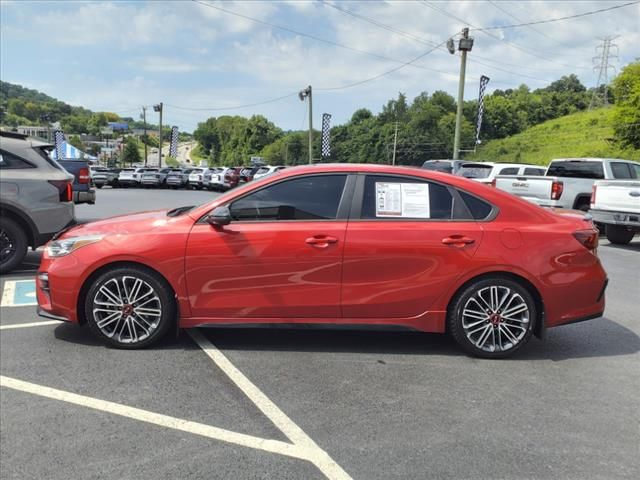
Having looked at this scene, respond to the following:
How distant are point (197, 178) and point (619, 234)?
29720mm

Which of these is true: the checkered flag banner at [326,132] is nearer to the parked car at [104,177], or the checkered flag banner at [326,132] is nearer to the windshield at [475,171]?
the parked car at [104,177]

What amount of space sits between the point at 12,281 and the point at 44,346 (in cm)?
299

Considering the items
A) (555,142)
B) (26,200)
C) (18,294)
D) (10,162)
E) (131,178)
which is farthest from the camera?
(555,142)

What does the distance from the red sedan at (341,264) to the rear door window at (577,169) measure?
10313 mm

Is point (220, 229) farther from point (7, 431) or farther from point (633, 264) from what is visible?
point (633, 264)

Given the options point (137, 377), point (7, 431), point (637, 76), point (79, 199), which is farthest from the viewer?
point (637, 76)

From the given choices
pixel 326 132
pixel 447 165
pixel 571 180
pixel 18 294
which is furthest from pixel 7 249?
pixel 326 132

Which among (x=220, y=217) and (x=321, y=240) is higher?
(x=220, y=217)

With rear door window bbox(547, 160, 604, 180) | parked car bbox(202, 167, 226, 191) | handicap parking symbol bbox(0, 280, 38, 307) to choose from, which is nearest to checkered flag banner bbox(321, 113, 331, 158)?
parked car bbox(202, 167, 226, 191)

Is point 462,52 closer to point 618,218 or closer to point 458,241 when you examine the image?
point 618,218

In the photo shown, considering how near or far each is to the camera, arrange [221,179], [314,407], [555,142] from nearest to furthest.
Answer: [314,407], [221,179], [555,142]

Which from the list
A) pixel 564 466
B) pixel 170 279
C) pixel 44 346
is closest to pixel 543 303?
pixel 564 466

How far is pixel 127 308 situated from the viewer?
4340 millimetres

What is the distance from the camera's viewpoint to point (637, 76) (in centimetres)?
4116
